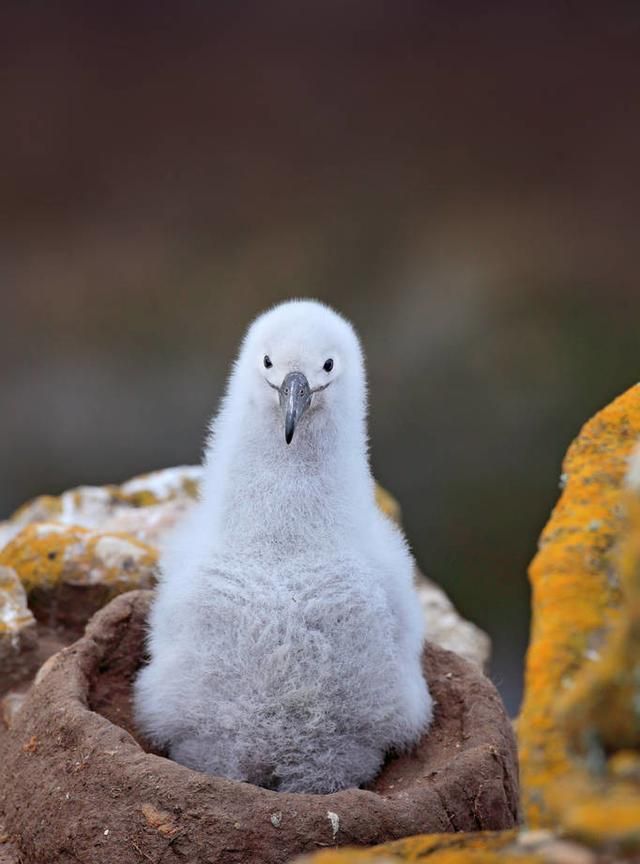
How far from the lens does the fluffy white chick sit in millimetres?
2566

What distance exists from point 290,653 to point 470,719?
59cm

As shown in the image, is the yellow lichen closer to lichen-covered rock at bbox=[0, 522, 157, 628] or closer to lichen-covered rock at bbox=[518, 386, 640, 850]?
lichen-covered rock at bbox=[0, 522, 157, 628]

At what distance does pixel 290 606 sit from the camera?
255 cm

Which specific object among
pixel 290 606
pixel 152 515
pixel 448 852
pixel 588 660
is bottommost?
pixel 152 515

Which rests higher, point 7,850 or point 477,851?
point 477,851

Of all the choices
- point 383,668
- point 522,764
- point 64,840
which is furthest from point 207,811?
point 522,764

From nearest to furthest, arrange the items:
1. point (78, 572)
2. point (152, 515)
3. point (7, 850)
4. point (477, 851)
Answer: point (477, 851), point (7, 850), point (78, 572), point (152, 515)

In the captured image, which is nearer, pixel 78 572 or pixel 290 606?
pixel 290 606

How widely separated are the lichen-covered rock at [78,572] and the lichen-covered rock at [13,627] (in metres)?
0.13

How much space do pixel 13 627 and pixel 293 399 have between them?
1293 millimetres

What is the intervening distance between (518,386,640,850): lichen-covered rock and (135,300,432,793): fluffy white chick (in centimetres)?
81

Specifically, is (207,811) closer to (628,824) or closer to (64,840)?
(64,840)

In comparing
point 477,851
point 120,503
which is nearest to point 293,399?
point 477,851

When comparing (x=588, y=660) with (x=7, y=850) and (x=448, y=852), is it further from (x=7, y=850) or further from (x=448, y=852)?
(x=7, y=850)
